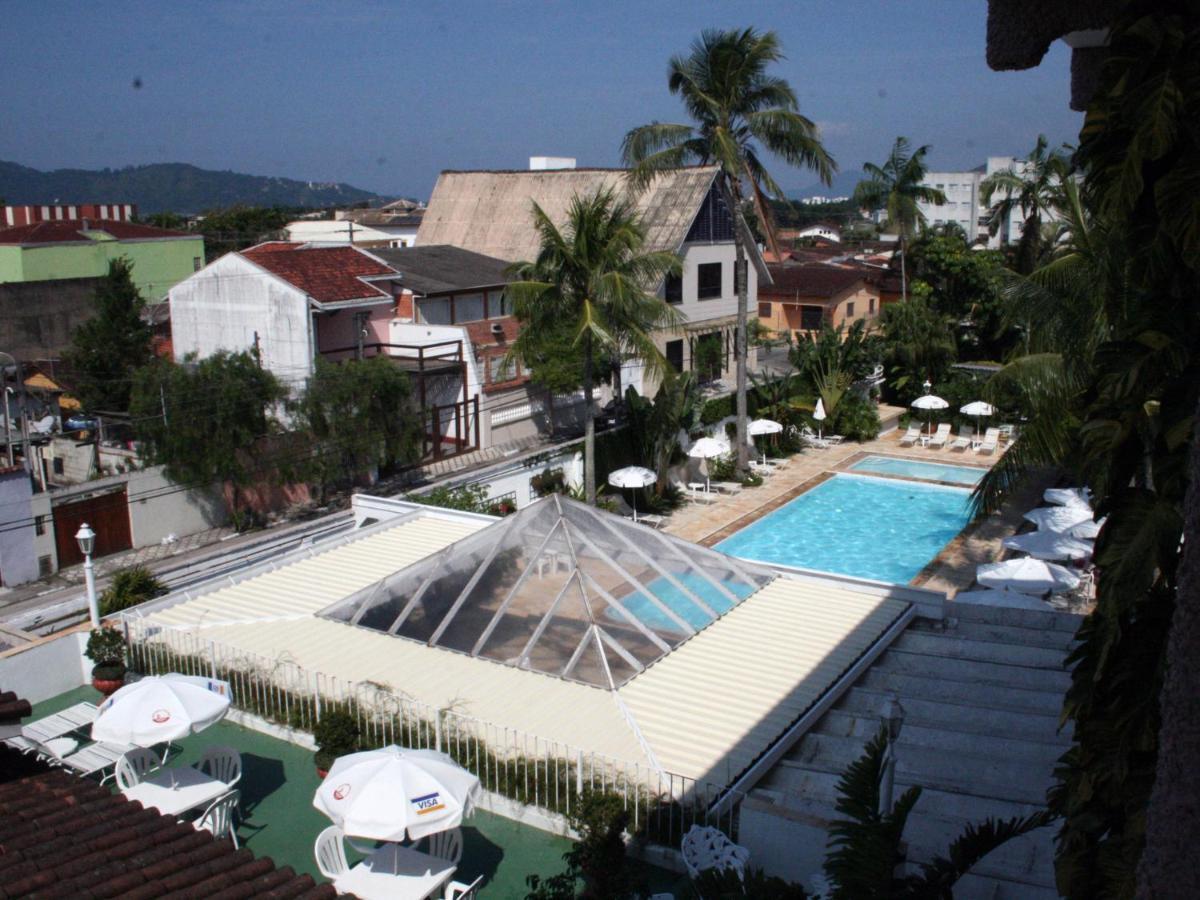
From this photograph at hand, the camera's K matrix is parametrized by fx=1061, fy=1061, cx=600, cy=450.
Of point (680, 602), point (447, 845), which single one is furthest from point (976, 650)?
point (447, 845)

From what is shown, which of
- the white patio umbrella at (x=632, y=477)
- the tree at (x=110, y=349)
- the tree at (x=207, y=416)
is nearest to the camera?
the tree at (x=207, y=416)

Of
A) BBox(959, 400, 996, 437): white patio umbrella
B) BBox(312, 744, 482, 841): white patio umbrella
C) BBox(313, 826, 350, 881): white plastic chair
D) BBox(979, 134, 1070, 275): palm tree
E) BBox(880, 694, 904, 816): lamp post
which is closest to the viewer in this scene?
BBox(880, 694, 904, 816): lamp post

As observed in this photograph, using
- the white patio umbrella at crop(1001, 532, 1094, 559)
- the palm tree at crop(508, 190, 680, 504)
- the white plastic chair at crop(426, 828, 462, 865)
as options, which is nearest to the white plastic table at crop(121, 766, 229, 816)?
the white plastic chair at crop(426, 828, 462, 865)

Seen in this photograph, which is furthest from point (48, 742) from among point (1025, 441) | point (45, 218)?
point (45, 218)

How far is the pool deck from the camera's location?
76.6 feet

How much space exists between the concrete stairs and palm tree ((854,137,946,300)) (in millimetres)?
29480

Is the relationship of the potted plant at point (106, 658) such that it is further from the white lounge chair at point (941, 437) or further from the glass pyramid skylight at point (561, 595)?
the white lounge chair at point (941, 437)

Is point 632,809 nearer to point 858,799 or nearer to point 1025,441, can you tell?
point 858,799

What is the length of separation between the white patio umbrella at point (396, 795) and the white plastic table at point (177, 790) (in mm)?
2233

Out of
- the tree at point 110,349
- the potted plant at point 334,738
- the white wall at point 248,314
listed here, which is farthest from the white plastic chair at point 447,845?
the tree at point 110,349

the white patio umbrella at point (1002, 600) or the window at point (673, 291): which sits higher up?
the window at point (673, 291)

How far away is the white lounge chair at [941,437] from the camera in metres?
33.6

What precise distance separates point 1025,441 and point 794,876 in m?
5.77

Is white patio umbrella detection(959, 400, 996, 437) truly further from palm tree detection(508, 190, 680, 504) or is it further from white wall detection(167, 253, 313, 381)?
white wall detection(167, 253, 313, 381)
